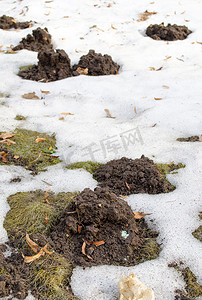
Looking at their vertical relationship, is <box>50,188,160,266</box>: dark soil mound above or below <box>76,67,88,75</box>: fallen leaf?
above

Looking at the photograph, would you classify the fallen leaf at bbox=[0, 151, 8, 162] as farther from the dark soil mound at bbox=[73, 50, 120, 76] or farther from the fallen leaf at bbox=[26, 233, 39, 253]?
the dark soil mound at bbox=[73, 50, 120, 76]

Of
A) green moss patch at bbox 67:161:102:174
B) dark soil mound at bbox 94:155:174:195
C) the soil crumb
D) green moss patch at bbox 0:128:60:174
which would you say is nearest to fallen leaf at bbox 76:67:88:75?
green moss patch at bbox 0:128:60:174

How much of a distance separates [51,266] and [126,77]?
168 inches

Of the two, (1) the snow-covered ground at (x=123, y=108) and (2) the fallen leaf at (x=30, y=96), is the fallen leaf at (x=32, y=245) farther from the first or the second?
(2) the fallen leaf at (x=30, y=96)

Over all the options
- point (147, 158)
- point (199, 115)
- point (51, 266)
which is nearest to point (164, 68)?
point (199, 115)

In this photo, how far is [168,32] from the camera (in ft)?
23.7

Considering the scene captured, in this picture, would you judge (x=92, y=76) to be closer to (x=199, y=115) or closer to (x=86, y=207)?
(x=199, y=115)

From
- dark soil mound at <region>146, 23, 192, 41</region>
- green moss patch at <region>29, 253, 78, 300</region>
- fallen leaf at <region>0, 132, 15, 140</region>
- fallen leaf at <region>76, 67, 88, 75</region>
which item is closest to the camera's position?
green moss patch at <region>29, 253, 78, 300</region>

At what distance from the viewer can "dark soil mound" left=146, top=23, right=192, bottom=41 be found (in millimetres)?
7165

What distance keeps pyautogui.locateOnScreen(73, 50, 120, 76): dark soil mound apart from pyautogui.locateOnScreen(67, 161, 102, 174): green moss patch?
2729mm

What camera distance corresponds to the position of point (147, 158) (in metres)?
3.61

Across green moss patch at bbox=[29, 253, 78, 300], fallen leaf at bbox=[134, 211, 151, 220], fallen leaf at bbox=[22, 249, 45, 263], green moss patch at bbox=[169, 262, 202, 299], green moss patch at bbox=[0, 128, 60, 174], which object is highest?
green moss patch at bbox=[169, 262, 202, 299]

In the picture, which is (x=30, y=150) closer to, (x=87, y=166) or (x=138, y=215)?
(x=87, y=166)

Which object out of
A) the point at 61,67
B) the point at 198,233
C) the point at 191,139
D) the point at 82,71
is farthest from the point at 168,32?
the point at 198,233
